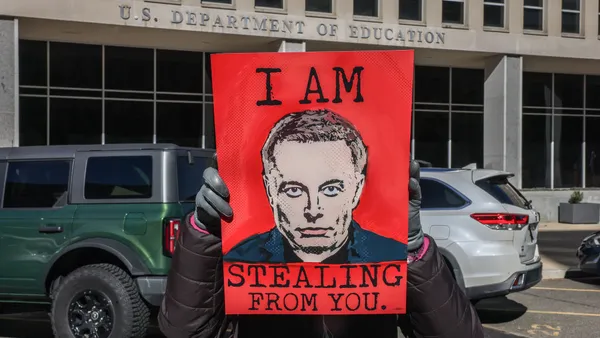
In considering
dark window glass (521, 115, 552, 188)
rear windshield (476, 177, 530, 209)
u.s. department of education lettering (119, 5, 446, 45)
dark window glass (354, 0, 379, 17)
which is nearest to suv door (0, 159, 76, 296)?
rear windshield (476, 177, 530, 209)

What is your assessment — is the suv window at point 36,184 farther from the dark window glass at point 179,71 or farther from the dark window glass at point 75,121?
the dark window glass at point 179,71

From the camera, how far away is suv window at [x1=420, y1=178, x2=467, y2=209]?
8854 mm

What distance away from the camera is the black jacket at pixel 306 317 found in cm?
246

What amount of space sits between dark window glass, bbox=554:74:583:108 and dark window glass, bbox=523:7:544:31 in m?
2.61

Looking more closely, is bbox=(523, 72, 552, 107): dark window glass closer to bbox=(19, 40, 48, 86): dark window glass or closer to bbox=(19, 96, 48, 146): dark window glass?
bbox=(19, 40, 48, 86): dark window glass

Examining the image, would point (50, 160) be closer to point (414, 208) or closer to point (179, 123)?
point (414, 208)

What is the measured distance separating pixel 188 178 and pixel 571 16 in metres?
21.8

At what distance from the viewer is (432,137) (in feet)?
88.0

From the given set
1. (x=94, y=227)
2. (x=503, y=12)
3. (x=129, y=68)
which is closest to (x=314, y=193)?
(x=94, y=227)

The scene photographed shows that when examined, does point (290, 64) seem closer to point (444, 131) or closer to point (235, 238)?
point (235, 238)

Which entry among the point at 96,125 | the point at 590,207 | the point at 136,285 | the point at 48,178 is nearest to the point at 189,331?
the point at 136,285

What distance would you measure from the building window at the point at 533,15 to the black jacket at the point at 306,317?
963 inches

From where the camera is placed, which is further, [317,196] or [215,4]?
[215,4]

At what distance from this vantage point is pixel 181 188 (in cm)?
737
